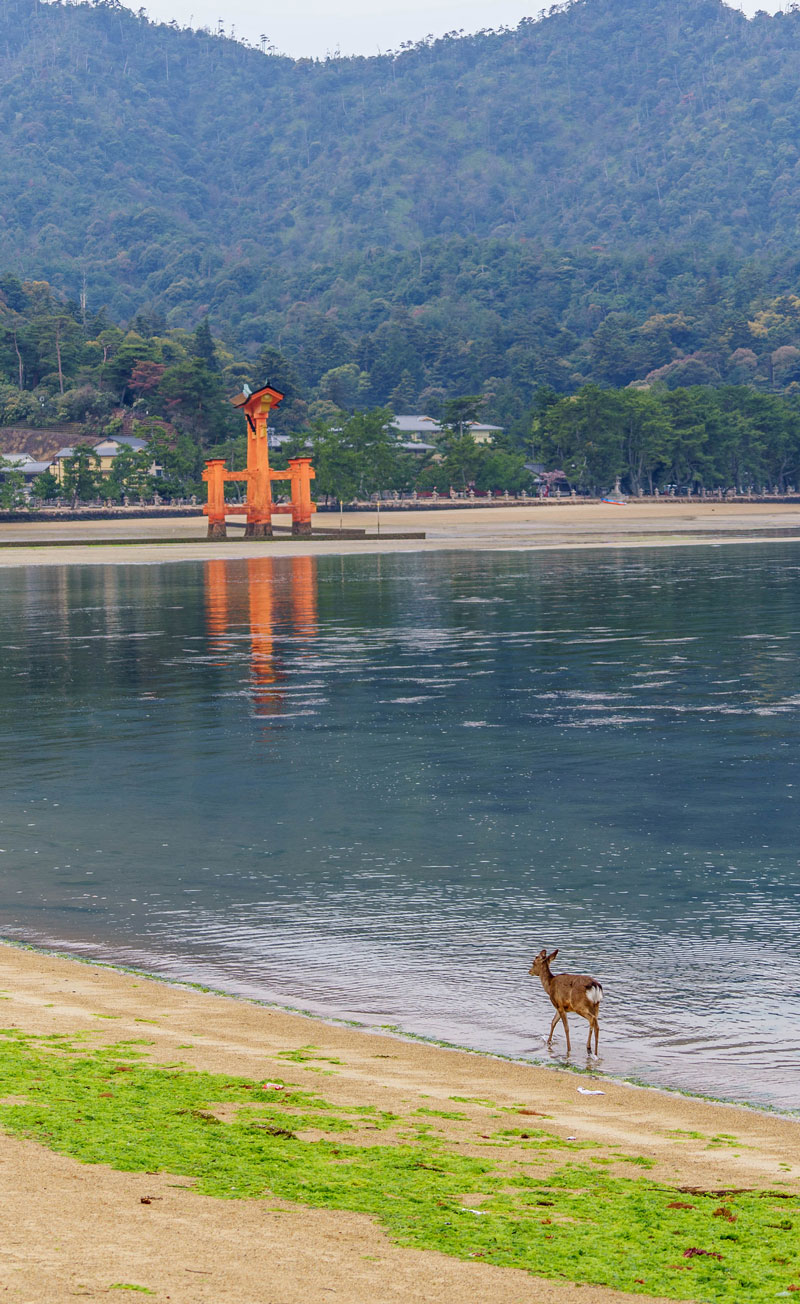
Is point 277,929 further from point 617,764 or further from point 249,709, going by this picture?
point 249,709

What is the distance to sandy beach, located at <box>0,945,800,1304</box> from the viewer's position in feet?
24.7

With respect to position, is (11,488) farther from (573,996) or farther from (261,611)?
(573,996)

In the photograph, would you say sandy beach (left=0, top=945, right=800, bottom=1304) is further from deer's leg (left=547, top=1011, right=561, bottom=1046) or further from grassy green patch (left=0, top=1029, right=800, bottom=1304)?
deer's leg (left=547, top=1011, right=561, bottom=1046)

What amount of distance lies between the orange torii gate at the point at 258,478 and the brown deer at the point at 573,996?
105 metres

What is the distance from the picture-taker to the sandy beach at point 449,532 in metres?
111

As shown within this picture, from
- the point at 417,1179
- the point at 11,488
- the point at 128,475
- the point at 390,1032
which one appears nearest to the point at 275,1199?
the point at 417,1179

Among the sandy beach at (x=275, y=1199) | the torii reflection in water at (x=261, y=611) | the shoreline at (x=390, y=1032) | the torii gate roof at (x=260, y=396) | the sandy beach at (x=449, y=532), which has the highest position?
the torii gate roof at (x=260, y=396)

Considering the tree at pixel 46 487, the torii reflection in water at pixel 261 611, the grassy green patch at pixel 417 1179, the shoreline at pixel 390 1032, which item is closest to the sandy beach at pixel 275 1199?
the shoreline at pixel 390 1032

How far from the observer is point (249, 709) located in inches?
1342

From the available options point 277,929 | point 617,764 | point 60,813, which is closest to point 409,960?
point 277,929

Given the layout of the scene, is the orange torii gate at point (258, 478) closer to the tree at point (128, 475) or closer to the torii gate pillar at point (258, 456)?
the torii gate pillar at point (258, 456)

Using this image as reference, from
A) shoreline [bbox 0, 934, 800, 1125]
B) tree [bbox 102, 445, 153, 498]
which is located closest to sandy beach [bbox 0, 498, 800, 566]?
tree [bbox 102, 445, 153, 498]

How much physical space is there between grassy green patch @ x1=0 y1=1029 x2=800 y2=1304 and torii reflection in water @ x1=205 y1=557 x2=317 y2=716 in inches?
910

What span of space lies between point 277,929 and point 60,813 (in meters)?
7.66
